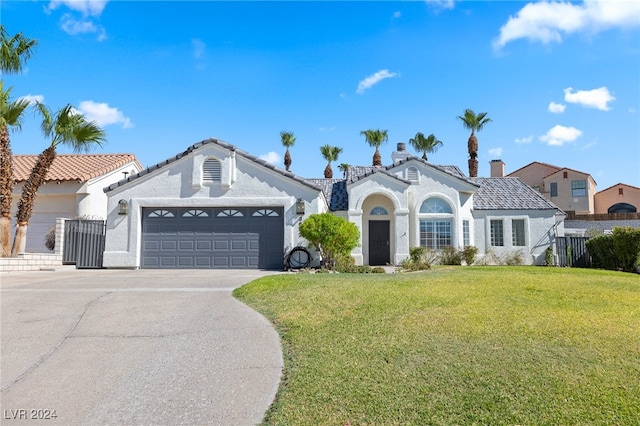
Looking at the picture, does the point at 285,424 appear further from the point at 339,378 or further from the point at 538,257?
the point at 538,257

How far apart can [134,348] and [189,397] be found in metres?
1.96

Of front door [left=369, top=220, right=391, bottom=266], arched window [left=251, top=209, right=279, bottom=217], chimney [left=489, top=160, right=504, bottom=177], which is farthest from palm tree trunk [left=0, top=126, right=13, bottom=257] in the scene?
chimney [left=489, top=160, right=504, bottom=177]

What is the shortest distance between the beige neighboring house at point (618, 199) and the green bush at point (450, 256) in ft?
114

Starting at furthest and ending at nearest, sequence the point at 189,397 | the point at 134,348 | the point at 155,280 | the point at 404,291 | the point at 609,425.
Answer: the point at 155,280 → the point at 404,291 → the point at 134,348 → the point at 189,397 → the point at 609,425

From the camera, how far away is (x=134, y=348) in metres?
5.94

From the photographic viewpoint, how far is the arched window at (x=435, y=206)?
821 inches

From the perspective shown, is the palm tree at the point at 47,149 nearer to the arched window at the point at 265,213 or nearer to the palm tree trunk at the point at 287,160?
the arched window at the point at 265,213

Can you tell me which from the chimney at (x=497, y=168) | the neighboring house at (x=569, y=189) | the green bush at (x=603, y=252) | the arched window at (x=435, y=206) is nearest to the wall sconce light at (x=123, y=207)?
the arched window at (x=435, y=206)

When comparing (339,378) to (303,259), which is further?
(303,259)

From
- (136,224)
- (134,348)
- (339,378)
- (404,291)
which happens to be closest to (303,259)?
(136,224)

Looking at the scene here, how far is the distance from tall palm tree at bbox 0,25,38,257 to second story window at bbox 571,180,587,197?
46.0 m

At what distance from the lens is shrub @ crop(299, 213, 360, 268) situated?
15695 mm

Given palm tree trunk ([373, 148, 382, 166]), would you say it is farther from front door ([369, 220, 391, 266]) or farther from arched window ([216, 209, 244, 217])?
arched window ([216, 209, 244, 217])

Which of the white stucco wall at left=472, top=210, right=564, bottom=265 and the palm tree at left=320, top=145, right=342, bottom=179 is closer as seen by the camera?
the white stucco wall at left=472, top=210, right=564, bottom=265
